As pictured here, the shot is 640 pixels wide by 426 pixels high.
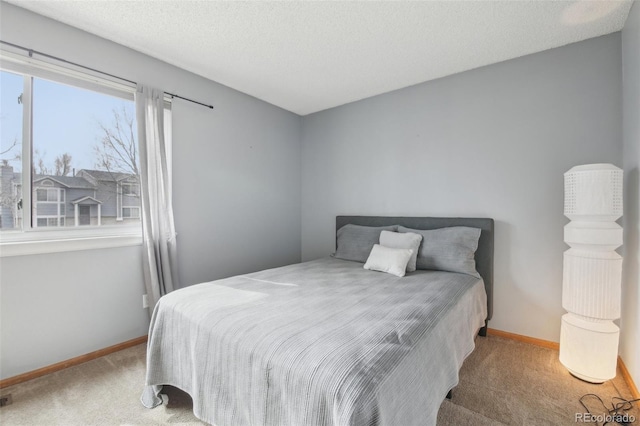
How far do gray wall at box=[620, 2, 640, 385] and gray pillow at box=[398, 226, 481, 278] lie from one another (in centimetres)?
91

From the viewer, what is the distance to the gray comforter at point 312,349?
100cm

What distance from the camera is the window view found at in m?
1.95

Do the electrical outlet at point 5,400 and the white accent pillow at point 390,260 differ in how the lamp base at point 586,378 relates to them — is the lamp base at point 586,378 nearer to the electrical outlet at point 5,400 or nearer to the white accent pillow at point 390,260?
the white accent pillow at point 390,260

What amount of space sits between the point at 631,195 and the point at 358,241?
6.84ft

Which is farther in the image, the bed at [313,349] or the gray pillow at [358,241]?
the gray pillow at [358,241]

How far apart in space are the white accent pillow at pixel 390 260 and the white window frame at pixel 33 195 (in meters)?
2.17

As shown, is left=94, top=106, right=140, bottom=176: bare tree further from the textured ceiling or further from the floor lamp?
the floor lamp

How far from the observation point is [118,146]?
2.48 metres

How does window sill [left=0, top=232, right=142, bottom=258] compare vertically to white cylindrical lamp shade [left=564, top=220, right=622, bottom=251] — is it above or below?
below

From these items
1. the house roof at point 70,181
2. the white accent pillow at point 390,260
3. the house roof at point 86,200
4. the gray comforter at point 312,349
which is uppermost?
the house roof at point 70,181

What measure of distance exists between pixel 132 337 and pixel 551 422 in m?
3.00

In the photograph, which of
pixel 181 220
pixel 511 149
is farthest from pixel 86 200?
pixel 511 149

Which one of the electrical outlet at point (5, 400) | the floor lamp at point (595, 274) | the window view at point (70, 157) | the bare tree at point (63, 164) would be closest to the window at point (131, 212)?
the window view at point (70, 157)

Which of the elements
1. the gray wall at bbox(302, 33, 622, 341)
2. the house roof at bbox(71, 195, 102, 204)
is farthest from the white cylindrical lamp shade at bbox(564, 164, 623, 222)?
the house roof at bbox(71, 195, 102, 204)
